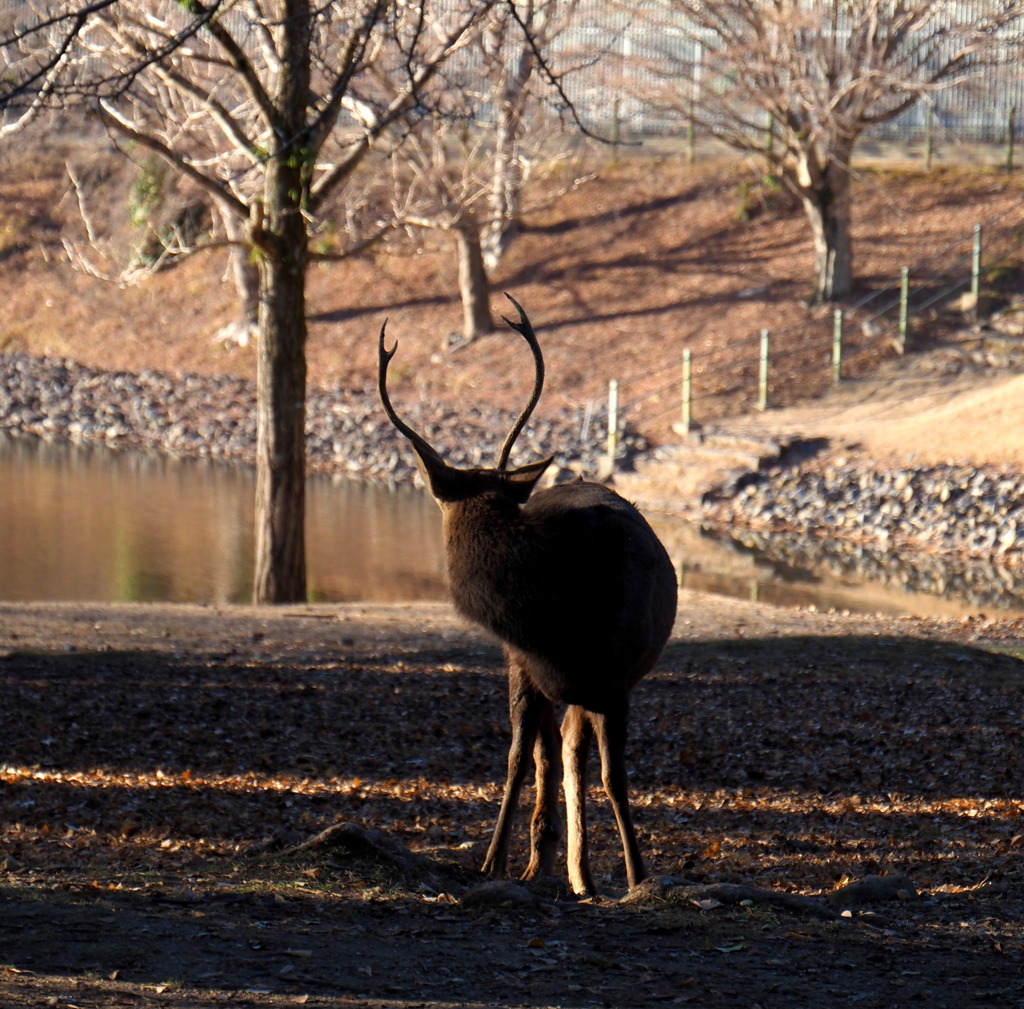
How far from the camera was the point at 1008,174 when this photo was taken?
34.5 m

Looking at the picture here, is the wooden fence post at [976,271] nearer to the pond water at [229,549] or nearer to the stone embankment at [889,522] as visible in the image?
the stone embankment at [889,522]

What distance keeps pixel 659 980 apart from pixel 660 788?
3462 mm

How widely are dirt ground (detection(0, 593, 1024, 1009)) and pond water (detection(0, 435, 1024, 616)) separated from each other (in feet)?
11.1

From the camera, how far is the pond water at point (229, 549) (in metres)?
16.4

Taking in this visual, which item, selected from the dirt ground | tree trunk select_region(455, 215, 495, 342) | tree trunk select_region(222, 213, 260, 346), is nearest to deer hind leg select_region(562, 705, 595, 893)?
the dirt ground

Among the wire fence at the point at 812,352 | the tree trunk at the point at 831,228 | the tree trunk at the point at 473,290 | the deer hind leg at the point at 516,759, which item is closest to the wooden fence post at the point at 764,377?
the wire fence at the point at 812,352

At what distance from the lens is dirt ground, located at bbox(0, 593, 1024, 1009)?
4.52 metres

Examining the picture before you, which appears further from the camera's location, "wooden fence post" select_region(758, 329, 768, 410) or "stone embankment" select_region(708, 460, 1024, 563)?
"wooden fence post" select_region(758, 329, 768, 410)

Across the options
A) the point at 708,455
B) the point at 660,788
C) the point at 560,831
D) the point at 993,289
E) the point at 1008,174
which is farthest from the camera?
the point at 1008,174

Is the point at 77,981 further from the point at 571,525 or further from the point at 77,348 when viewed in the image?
the point at 77,348

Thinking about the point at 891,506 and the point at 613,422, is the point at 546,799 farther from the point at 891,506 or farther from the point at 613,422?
the point at 613,422

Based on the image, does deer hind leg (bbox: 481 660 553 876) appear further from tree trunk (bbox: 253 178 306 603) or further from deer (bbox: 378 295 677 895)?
tree trunk (bbox: 253 178 306 603)

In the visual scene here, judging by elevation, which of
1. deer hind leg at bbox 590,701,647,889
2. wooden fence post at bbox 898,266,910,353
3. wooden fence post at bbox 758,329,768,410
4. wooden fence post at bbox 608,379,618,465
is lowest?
deer hind leg at bbox 590,701,647,889

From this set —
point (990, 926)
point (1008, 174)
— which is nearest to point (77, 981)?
point (990, 926)
